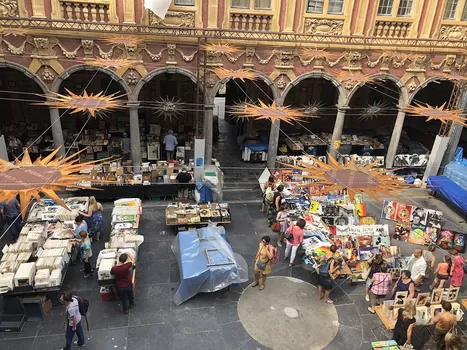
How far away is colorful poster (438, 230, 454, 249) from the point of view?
43.0 ft

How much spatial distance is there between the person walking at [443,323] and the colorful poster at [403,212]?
5.37 m

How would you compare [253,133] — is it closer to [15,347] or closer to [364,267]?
[364,267]

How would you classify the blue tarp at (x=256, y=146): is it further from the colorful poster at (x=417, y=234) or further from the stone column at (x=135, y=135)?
the colorful poster at (x=417, y=234)

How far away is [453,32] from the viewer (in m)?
17.1

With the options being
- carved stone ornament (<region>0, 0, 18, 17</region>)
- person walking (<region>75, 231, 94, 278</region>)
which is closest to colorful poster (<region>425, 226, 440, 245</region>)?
person walking (<region>75, 231, 94, 278</region>)

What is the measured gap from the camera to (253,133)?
69.2 ft

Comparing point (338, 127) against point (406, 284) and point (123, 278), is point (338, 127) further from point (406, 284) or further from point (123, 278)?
point (123, 278)

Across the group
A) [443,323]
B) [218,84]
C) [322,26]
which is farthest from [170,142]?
[443,323]

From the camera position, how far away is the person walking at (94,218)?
1219 centimetres

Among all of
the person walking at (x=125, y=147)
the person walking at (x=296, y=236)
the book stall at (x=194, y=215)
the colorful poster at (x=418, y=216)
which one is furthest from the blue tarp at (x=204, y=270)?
the person walking at (x=125, y=147)

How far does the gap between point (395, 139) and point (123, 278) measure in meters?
15.1

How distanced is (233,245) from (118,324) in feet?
15.6

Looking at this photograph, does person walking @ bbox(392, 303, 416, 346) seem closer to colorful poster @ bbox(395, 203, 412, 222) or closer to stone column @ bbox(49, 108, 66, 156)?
colorful poster @ bbox(395, 203, 412, 222)

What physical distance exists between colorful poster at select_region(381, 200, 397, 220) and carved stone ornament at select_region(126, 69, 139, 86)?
1106 centimetres
